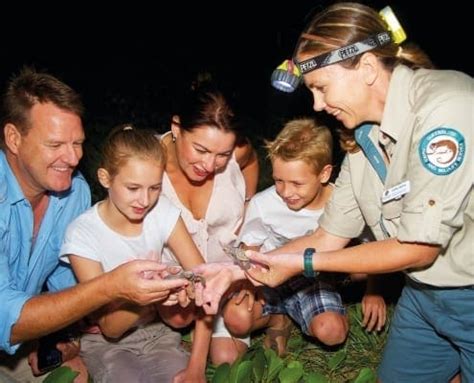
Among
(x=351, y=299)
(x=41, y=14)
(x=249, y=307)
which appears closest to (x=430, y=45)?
(x=41, y=14)

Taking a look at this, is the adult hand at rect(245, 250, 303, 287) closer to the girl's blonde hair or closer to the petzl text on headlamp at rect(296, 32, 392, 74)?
the girl's blonde hair

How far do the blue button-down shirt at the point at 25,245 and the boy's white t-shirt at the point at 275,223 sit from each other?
0.92 meters

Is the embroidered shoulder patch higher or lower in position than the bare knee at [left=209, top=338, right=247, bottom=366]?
higher

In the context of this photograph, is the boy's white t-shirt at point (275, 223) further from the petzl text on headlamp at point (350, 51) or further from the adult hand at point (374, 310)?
the petzl text on headlamp at point (350, 51)

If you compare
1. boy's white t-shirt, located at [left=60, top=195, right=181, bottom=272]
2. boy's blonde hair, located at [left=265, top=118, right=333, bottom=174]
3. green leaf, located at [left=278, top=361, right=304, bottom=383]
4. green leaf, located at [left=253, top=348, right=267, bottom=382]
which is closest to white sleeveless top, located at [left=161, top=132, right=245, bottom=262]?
boy's white t-shirt, located at [left=60, top=195, right=181, bottom=272]

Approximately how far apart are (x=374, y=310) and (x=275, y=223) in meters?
0.77

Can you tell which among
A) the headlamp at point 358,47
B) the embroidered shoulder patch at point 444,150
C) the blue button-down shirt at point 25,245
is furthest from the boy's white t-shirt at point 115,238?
the embroidered shoulder patch at point 444,150

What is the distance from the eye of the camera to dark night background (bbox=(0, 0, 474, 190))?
10469 mm

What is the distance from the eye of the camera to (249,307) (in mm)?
3307

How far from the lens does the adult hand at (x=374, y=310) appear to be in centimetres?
347

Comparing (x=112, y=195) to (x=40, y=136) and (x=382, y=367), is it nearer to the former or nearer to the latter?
(x=40, y=136)

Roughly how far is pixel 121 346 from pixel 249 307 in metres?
0.71

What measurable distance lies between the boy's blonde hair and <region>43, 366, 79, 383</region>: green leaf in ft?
4.90

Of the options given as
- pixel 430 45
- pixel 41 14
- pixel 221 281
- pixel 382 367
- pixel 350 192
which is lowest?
pixel 382 367
